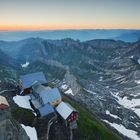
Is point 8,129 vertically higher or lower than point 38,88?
higher

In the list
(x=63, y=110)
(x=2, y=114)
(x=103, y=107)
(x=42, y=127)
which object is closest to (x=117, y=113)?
(x=103, y=107)

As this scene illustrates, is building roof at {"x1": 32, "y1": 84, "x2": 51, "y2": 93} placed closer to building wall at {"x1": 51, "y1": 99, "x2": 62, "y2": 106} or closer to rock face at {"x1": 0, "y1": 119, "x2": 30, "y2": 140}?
building wall at {"x1": 51, "y1": 99, "x2": 62, "y2": 106}

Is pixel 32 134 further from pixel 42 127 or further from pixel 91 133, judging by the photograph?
pixel 91 133

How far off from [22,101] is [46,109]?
10.5 m

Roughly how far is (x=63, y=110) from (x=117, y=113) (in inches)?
4166

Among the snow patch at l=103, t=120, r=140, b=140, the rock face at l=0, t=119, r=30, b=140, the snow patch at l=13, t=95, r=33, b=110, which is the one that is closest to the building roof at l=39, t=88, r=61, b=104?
the snow patch at l=13, t=95, r=33, b=110

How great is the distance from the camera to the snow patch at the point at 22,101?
8406cm

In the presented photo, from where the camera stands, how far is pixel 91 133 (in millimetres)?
94375

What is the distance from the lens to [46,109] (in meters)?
81.9

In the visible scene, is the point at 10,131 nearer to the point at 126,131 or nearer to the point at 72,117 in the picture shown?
the point at 72,117

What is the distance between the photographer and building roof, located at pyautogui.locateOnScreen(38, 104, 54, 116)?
264ft

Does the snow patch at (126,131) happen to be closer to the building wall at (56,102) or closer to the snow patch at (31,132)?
the building wall at (56,102)

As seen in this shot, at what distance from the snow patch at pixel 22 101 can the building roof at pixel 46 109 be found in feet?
18.1

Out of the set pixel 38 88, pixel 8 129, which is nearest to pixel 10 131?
pixel 8 129
